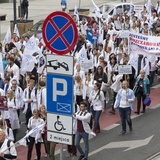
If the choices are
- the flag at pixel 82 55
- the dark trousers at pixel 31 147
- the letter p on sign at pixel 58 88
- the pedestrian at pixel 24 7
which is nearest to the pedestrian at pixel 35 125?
the dark trousers at pixel 31 147

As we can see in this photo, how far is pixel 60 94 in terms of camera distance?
8.22 meters

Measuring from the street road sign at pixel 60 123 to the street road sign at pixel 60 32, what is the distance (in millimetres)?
892

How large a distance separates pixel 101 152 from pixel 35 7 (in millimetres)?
33388

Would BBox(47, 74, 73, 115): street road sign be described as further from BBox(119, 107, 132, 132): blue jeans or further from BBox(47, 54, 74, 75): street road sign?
BBox(119, 107, 132, 132): blue jeans

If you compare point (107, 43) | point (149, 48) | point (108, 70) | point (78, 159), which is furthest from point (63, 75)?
point (107, 43)

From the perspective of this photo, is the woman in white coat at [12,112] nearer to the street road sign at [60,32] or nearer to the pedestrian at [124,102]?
the pedestrian at [124,102]

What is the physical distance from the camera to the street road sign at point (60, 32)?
8.17m

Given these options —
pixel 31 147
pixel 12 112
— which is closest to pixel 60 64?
→ pixel 31 147

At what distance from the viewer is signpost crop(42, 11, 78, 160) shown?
8148 millimetres

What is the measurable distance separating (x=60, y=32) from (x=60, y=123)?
125 cm

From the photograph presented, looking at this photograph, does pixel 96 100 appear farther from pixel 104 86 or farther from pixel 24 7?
pixel 24 7

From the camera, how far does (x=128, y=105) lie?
15320mm

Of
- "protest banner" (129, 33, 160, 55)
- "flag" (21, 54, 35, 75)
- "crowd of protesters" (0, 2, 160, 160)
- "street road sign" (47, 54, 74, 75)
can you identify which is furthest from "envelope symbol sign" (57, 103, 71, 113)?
"protest banner" (129, 33, 160, 55)

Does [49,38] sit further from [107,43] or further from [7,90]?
[107,43]
